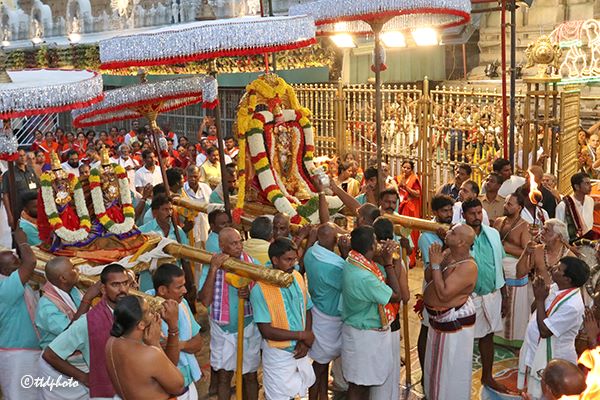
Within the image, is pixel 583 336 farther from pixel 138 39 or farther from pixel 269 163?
pixel 138 39

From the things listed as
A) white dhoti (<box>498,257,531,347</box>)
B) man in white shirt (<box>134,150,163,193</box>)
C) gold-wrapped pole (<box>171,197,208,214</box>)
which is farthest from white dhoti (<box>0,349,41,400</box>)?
man in white shirt (<box>134,150,163,193</box>)

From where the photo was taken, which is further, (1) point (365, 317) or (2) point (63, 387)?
(1) point (365, 317)

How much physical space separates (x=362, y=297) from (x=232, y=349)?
115 centimetres

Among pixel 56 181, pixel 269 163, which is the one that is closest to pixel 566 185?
pixel 269 163

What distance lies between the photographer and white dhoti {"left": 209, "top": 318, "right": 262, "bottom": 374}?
16.7ft

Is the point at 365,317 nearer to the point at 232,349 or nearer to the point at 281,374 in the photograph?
the point at 281,374

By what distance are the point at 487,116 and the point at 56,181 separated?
5.97 m

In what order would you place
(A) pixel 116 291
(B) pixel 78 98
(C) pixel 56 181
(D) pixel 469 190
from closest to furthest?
(A) pixel 116 291 → (B) pixel 78 98 → (C) pixel 56 181 → (D) pixel 469 190

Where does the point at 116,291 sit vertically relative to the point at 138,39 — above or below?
below

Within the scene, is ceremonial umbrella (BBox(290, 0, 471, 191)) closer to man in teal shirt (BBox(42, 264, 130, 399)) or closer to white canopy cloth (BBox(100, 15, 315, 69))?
white canopy cloth (BBox(100, 15, 315, 69))

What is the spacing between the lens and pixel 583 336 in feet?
15.4

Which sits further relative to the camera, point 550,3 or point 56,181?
point 550,3

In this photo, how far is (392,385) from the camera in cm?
516

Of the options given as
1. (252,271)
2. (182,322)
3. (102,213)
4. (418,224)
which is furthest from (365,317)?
(102,213)
